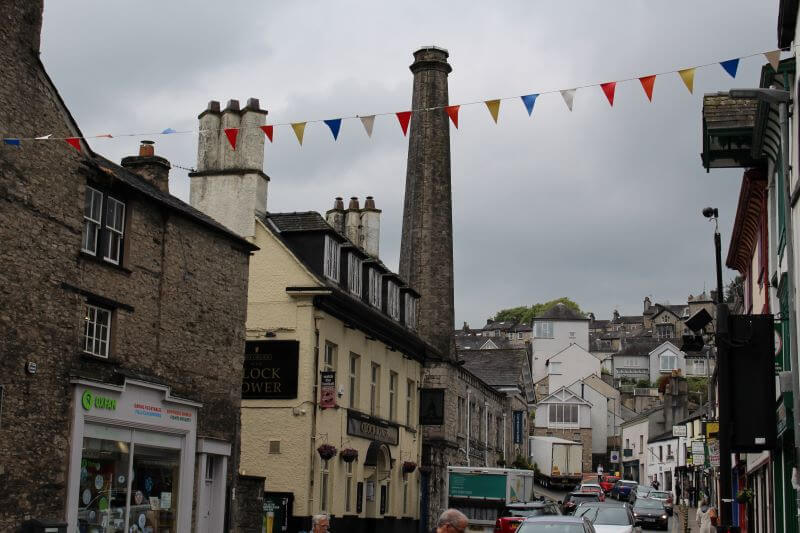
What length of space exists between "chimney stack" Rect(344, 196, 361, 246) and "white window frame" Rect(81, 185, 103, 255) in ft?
64.8

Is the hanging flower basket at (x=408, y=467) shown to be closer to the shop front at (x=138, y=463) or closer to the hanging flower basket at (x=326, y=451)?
the hanging flower basket at (x=326, y=451)

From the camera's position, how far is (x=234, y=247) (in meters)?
23.6

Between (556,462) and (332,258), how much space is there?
48684 millimetres

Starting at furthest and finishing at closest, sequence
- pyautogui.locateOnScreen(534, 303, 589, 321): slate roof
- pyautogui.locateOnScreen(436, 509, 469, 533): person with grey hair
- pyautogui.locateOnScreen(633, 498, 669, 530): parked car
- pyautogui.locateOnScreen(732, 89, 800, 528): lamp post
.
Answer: pyautogui.locateOnScreen(534, 303, 589, 321): slate roof < pyautogui.locateOnScreen(633, 498, 669, 530): parked car < pyautogui.locateOnScreen(732, 89, 800, 528): lamp post < pyautogui.locateOnScreen(436, 509, 469, 533): person with grey hair

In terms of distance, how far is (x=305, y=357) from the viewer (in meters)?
27.4

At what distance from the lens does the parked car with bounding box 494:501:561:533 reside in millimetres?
27219

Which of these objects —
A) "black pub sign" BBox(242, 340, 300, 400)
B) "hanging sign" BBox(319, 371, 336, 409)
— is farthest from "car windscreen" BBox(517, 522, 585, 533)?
"black pub sign" BBox(242, 340, 300, 400)

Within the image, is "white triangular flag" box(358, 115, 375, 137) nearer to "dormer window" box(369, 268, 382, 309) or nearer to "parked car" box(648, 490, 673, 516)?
"dormer window" box(369, 268, 382, 309)

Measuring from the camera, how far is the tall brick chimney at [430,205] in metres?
46.1

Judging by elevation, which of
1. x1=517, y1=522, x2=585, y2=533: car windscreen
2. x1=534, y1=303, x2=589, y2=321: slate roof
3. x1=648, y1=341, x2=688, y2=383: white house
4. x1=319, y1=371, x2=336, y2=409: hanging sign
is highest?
x1=534, y1=303, x2=589, y2=321: slate roof

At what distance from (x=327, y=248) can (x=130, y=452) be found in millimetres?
11734

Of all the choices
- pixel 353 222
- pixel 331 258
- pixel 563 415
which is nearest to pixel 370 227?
pixel 353 222

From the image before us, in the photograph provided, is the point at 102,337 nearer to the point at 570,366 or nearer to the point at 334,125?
the point at 334,125

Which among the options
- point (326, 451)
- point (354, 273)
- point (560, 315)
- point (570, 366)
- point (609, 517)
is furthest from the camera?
point (560, 315)
